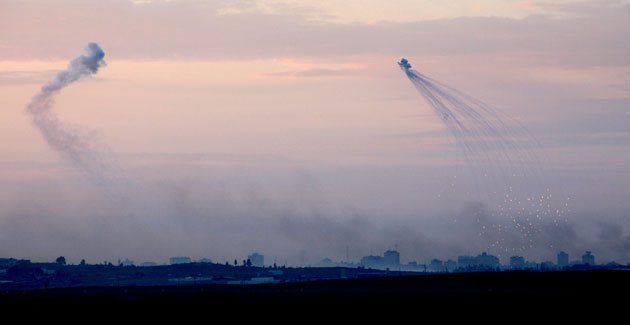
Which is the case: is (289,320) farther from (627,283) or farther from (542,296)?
(627,283)

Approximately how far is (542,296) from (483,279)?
44.9 m

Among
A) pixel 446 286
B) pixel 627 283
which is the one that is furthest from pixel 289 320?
pixel 627 283

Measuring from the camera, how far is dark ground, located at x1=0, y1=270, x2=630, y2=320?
123875 millimetres

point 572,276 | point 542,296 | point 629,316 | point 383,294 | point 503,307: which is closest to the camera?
point 629,316

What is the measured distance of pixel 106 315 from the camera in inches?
5044

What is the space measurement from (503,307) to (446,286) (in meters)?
42.4

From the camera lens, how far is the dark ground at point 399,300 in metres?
124

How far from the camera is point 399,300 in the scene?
443ft

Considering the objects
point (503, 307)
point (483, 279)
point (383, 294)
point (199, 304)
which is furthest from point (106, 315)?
point (483, 279)

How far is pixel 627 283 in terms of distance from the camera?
154 metres

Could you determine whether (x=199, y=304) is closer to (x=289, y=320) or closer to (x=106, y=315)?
(x=106, y=315)

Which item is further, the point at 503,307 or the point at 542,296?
the point at 542,296

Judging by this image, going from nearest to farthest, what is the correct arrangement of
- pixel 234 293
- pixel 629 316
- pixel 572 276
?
1. pixel 629 316
2. pixel 234 293
3. pixel 572 276

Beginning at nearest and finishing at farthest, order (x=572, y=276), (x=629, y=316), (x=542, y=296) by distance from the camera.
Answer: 1. (x=629, y=316)
2. (x=542, y=296)
3. (x=572, y=276)
